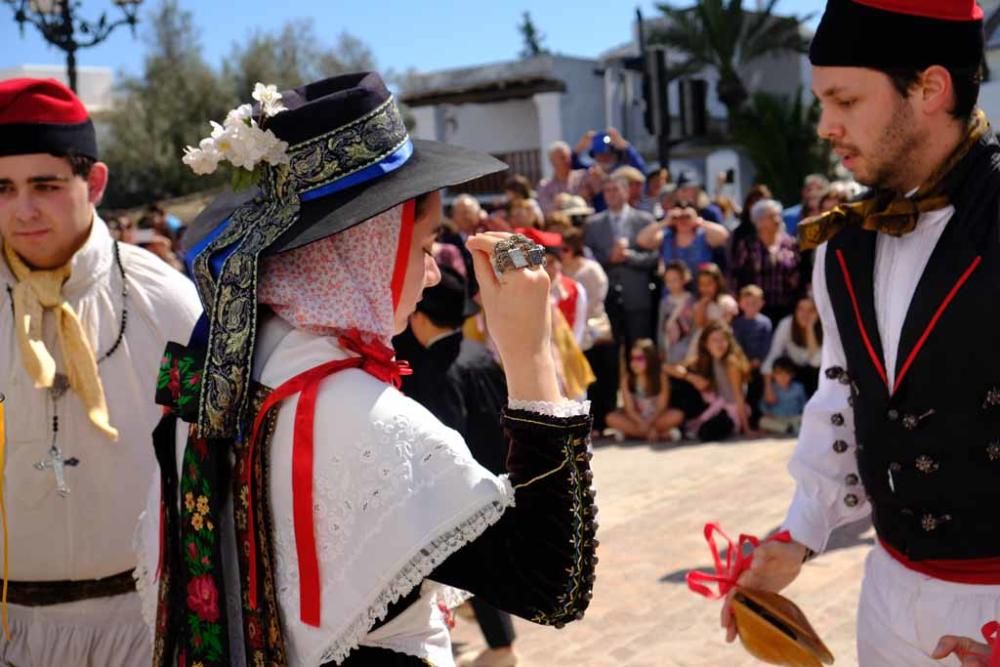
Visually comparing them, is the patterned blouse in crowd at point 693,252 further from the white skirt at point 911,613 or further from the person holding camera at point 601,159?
the white skirt at point 911,613

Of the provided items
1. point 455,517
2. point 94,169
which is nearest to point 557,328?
point 94,169

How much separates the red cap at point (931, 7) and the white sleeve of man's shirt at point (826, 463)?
56 cm

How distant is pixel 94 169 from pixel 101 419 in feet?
2.40

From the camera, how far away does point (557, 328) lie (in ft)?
25.5

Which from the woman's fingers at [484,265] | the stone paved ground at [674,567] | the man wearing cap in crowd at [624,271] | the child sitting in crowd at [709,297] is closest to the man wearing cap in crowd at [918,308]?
the woman's fingers at [484,265]

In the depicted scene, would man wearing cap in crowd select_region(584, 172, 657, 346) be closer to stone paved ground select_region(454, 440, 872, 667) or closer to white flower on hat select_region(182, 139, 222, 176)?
stone paved ground select_region(454, 440, 872, 667)

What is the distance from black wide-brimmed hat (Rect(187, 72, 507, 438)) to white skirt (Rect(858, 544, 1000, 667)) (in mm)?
1242

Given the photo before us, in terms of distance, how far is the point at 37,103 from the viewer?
9.34ft

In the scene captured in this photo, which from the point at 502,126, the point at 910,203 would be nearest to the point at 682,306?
the point at 910,203

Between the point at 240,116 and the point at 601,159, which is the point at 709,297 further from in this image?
the point at 240,116

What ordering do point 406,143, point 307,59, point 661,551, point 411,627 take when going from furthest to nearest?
point 307,59 → point 661,551 → point 406,143 → point 411,627

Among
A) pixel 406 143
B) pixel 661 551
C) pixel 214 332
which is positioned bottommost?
pixel 661 551

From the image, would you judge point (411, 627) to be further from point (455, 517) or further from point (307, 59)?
point (307, 59)

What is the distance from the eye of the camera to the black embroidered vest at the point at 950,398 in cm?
221
